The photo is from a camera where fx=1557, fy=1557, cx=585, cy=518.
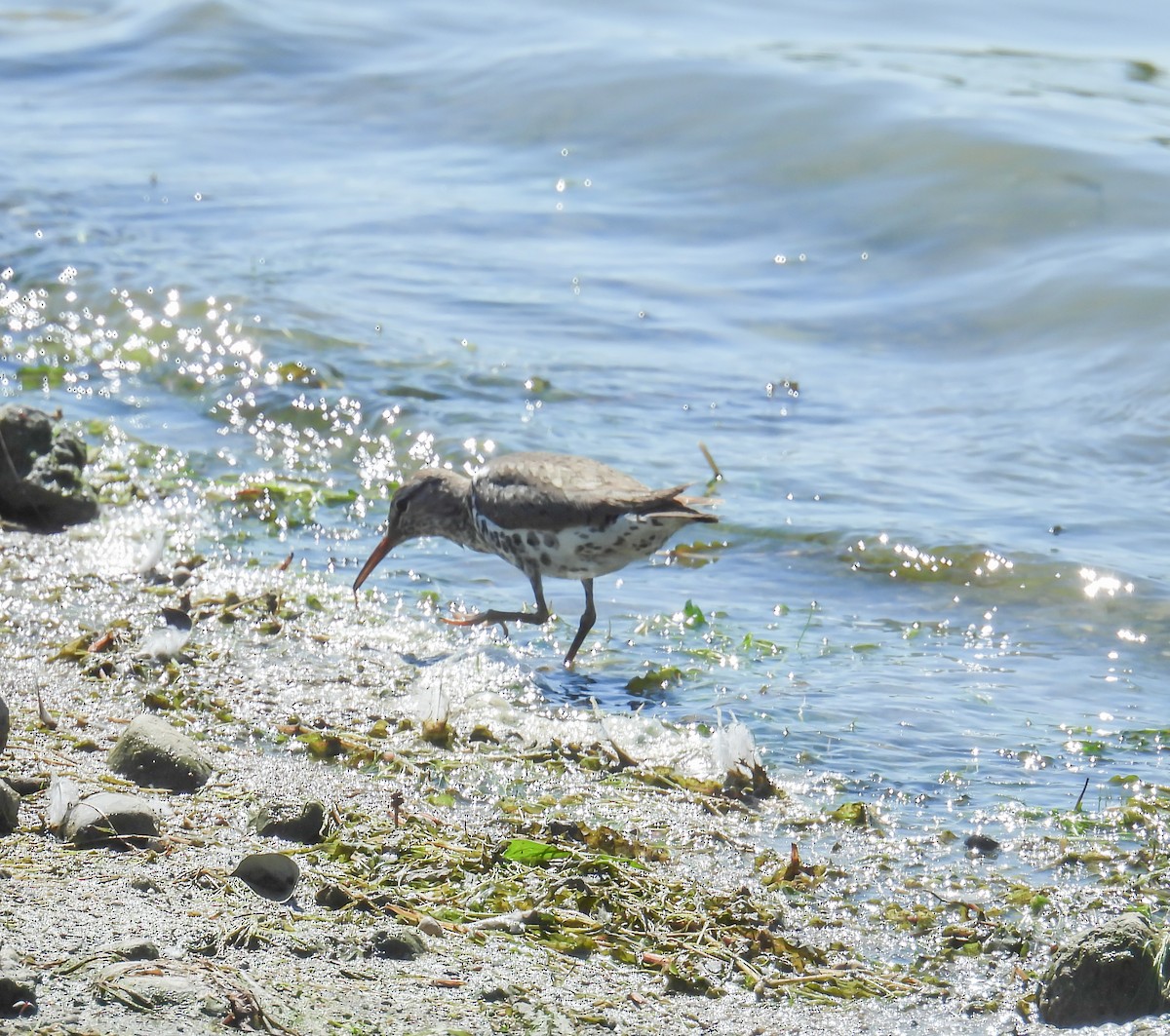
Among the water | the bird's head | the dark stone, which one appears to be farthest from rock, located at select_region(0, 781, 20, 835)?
the bird's head

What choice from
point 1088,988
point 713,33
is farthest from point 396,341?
point 713,33

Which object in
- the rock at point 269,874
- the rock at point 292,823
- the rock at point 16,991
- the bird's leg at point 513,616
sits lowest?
the bird's leg at point 513,616

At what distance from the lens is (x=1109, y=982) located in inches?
142

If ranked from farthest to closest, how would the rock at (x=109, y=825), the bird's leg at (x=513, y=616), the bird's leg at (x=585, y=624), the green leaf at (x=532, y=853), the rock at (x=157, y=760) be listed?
the bird's leg at (x=513, y=616), the bird's leg at (x=585, y=624), the rock at (x=157, y=760), the green leaf at (x=532, y=853), the rock at (x=109, y=825)

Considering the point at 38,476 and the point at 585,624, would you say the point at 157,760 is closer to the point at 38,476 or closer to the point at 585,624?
the point at 585,624

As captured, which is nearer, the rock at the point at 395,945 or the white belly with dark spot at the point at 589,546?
the rock at the point at 395,945

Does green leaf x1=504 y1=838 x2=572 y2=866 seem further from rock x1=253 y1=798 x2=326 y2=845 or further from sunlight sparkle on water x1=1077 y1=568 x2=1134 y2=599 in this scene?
sunlight sparkle on water x1=1077 y1=568 x2=1134 y2=599

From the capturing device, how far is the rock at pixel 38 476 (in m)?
7.27

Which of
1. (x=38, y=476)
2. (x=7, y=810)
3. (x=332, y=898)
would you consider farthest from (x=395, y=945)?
(x=38, y=476)

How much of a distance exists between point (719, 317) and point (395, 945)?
9.04 metres

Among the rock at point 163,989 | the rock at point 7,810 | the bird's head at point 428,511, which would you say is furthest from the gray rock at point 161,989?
the bird's head at point 428,511

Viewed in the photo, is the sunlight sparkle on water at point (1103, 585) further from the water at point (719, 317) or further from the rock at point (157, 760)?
the rock at point (157, 760)

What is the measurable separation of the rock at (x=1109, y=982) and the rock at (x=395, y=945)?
4.95 ft

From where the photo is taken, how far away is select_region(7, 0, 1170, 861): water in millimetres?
6727
